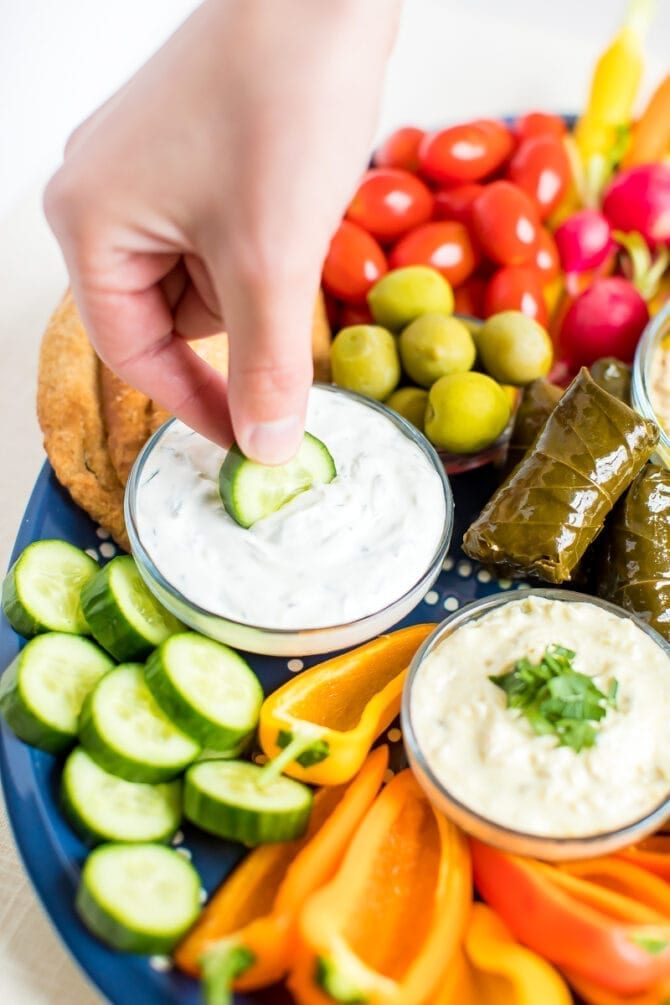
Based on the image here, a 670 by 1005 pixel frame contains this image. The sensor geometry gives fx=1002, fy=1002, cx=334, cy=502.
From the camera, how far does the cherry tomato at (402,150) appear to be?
11.8ft

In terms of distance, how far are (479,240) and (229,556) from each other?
1.62 metres

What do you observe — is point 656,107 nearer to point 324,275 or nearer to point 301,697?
point 324,275

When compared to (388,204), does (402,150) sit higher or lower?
higher

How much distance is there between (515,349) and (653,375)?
414 millimetres

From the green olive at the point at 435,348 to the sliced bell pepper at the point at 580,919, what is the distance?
135cm

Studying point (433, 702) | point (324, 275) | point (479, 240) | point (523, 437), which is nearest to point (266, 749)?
point (433, 702)

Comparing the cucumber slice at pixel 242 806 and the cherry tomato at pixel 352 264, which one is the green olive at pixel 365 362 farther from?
the cucumber slice at pixel 242 806

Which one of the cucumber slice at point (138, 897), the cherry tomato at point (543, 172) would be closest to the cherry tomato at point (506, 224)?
the cherry tomato at point (543, 172)

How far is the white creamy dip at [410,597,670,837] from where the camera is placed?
1944 mm

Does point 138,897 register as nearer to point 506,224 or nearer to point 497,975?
point 497,975

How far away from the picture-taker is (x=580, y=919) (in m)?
1.81

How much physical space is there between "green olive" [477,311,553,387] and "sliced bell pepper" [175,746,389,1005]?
1.23 metres

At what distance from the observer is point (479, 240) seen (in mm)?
3365

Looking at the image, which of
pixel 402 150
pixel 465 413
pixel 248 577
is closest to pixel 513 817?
pixel 248 577
